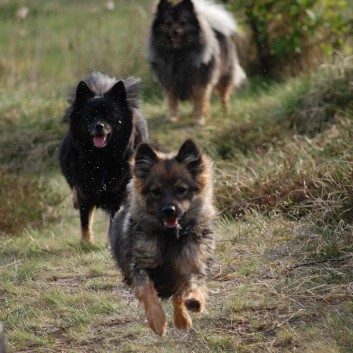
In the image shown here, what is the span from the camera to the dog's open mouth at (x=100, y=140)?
7.76 m

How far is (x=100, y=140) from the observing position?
25.5ft

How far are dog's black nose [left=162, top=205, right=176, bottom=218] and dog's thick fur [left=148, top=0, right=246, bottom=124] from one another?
7339 millimetres

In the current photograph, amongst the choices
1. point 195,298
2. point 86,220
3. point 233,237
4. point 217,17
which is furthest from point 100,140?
point 217,17

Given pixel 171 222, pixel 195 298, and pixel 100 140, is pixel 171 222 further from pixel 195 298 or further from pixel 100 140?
pixel 100 140

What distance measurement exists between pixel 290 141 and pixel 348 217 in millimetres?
2977

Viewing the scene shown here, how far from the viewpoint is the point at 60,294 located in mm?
6480

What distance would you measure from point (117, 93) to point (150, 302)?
2.85 metres

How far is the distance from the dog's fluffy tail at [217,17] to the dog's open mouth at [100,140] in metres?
6.03

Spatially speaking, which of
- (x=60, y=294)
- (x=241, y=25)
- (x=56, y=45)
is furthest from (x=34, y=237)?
(x=56, y=45)

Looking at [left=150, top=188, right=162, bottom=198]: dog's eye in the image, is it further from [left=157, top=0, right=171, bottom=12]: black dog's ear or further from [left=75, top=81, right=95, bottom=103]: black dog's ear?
[left=157, top=0, right=171, bottom=12]: black dog's ear

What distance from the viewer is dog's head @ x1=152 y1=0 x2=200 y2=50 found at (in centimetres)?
1305

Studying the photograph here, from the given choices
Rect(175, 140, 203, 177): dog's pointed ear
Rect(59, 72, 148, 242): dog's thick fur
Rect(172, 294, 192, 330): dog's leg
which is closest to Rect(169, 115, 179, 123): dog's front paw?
Rect(59, 72, 148, 242): dog's thick fur

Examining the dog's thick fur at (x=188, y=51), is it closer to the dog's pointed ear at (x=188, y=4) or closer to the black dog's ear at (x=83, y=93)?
the dog's pointed ear at (x=188, y=4)

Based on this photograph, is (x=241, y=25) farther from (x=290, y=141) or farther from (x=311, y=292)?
(x=311, y=292)
